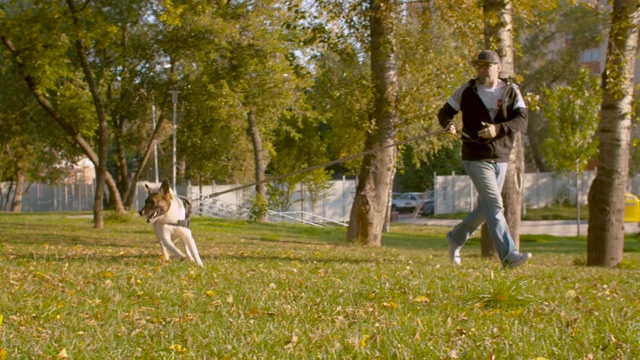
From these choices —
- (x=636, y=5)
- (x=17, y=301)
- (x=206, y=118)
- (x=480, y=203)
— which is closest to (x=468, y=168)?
(x=480, y=203)

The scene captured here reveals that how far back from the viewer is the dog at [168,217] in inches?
347

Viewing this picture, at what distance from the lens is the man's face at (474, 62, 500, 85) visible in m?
8.07

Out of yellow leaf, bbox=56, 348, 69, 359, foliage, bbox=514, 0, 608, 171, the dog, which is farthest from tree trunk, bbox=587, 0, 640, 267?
foliage, bbox=514, 0, 608, 171

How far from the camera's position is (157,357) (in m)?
3.94

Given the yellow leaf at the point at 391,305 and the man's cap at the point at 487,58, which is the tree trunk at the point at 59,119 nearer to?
the man's cap at the point at 487,58

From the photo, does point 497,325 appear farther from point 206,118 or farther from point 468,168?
point 206,118

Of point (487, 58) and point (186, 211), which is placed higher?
A: point (487, 58)

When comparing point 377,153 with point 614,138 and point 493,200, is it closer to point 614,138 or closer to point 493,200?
point 614,138

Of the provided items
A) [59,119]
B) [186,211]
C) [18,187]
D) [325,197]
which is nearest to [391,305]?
[186,211]

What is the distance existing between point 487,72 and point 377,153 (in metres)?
9.04

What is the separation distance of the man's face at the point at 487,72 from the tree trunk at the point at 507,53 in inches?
162

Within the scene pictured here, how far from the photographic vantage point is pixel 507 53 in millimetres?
12672

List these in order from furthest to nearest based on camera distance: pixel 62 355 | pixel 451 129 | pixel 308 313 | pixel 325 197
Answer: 1. pixel 325 197
2. pixel 451 129
3. pixel 308 313
4. pixel 62 355

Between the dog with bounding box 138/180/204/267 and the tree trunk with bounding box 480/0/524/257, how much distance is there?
18.0ft
